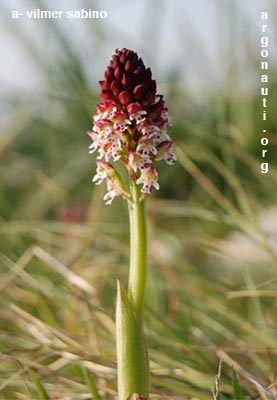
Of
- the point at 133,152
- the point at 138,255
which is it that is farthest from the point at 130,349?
the point at 133,152

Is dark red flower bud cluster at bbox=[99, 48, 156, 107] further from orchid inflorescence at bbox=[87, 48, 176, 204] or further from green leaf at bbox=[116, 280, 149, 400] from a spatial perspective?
green leaf at bbox=[116, 280, 149, 400]

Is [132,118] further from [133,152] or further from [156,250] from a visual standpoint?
[156,250]

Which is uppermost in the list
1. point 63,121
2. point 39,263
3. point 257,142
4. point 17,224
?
point 63,121

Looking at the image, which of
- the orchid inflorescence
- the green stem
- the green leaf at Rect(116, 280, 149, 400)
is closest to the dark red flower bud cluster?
the orchid inflorescence

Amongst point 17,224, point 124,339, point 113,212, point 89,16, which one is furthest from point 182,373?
point 89,16

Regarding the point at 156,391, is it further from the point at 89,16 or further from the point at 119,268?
the point at 89,16

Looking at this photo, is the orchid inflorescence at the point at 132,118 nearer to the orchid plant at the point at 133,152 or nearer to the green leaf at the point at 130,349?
the orchid plant at the point at 133,152

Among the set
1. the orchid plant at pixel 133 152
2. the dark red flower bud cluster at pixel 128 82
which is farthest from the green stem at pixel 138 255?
the dark red flower bud cluster at pixel 128 82

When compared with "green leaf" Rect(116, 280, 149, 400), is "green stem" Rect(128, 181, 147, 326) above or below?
above

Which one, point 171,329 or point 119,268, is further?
point 119,268
